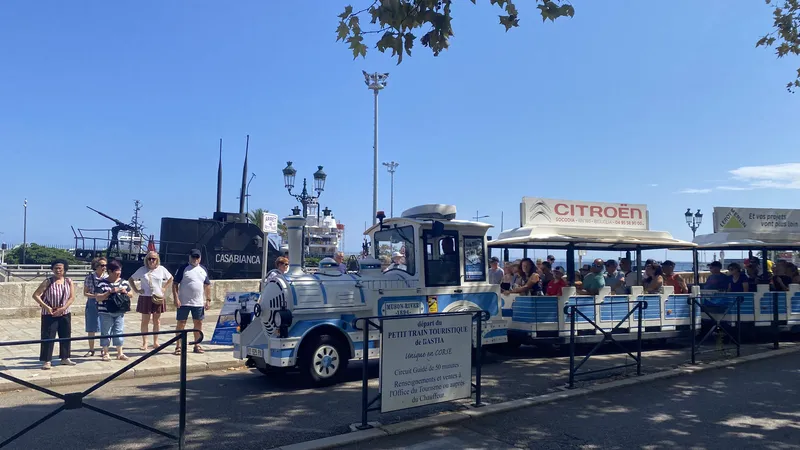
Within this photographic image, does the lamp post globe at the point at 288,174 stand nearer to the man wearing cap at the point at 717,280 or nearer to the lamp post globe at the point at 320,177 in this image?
the lamp post globe at the point at 320,177

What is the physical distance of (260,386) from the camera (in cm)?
789

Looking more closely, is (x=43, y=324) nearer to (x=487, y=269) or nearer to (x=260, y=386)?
(x=260, y=386)

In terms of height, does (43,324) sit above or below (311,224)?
below

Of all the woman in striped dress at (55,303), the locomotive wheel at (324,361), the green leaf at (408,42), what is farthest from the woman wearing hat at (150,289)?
the green leaf at (408,42)

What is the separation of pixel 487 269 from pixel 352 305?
7.85 feet

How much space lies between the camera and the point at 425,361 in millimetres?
6035

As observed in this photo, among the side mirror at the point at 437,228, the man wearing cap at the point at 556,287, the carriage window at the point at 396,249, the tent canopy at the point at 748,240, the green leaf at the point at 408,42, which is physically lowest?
the man wearing cap at the point at 556,287

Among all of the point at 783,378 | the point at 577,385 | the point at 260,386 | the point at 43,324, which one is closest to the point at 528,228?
the point at 577,385

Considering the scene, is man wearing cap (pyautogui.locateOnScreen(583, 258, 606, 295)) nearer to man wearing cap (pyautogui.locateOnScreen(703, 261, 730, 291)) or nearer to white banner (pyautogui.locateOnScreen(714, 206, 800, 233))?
man wearing cap (pyautogui.locateOnScreen(703, 261, 730, 291))

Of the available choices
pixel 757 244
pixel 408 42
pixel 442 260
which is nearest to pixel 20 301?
pixel 442 260

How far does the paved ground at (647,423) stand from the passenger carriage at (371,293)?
224 centimetres

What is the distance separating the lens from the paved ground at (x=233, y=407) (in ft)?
18.0

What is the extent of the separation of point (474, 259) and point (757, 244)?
26.6 ft

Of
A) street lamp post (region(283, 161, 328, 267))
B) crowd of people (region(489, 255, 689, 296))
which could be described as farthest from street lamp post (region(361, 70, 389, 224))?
crowd of people (region(489, 255, 689, 296))
